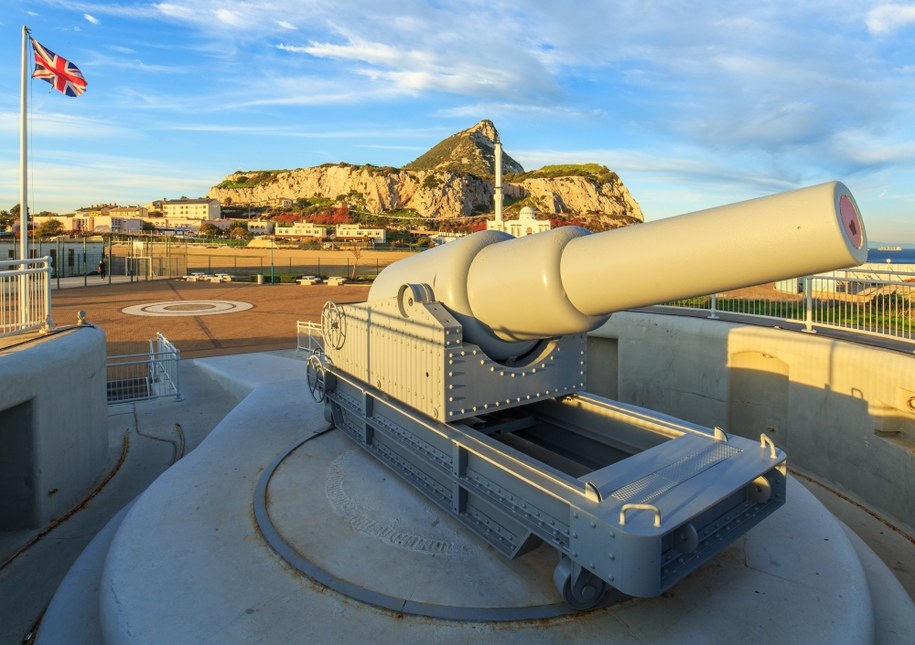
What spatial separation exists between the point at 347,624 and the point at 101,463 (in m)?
4.94

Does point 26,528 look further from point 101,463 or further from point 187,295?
point 187,295

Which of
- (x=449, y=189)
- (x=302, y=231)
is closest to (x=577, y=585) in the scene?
(x=302, y=231)

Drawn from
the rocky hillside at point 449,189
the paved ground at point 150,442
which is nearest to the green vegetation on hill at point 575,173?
the rocky hillside at point 449,189

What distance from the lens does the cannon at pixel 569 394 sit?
2.70 meters

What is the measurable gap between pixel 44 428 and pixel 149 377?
24.1ft

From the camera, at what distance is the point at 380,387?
5070 millimetres

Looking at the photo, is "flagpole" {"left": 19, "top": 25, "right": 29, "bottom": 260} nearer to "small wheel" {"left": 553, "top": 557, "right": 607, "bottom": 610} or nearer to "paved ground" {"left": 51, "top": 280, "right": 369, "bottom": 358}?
"paved ground" {"left": 51, "top": 280, "right": 369, "bottom": 358}

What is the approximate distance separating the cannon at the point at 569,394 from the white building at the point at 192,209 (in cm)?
13370

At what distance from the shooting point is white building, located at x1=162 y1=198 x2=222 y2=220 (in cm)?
12769

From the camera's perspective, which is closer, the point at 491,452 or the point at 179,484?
the point at 491,452

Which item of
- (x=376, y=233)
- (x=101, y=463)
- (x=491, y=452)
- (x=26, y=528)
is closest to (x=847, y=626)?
(x=491, y=452)

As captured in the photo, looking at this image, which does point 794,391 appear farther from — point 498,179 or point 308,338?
point 308,338

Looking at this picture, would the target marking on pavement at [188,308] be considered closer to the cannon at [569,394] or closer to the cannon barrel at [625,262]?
the cannon at [569,394]

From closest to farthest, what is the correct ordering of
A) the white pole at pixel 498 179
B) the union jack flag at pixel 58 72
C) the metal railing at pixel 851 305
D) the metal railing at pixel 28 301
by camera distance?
the metal railing at pixel 28 301, the metal railing at pixel 851 305, the union jack flag at pixel 58 72, the white pole at pixel 498 179
